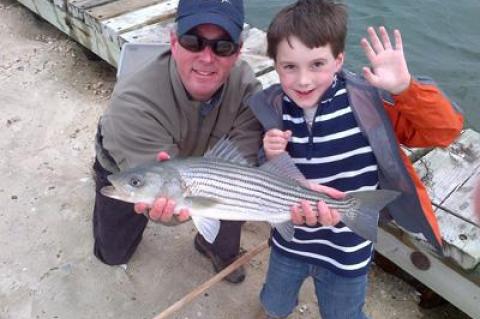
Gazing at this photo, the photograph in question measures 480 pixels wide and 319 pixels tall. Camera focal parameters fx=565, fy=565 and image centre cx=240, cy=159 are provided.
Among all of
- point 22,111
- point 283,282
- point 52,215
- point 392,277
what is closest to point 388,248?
point 392,277

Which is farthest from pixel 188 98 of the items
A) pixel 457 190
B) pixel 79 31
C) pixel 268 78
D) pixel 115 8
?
pixel 79 31

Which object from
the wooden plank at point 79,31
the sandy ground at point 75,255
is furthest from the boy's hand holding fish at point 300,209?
the wooden plank at point 79,31

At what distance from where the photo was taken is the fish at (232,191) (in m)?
2.83

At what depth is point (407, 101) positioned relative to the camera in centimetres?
280

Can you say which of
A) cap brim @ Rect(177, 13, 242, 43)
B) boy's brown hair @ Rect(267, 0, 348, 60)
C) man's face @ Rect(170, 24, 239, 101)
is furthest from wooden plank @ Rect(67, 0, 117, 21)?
boy's brown hair @ Rect(267, 0, 348, 60)

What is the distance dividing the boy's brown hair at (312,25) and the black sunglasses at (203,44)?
29cm

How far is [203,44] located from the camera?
3238mm

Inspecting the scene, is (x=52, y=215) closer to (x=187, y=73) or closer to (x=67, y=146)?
(x=67, y=146)

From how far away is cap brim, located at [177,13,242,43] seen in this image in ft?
10.3

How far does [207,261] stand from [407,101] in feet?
7.82

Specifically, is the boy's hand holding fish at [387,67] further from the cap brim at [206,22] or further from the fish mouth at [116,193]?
the fish mouth at [116,193]

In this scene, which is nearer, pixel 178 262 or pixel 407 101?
pixel 407 101

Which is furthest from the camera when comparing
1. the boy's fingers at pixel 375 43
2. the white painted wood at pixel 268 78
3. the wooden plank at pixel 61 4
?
the wooden plank at pixel 61 4

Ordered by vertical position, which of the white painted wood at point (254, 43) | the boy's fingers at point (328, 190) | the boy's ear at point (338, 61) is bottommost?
the white painted wood at point (254, 43)
